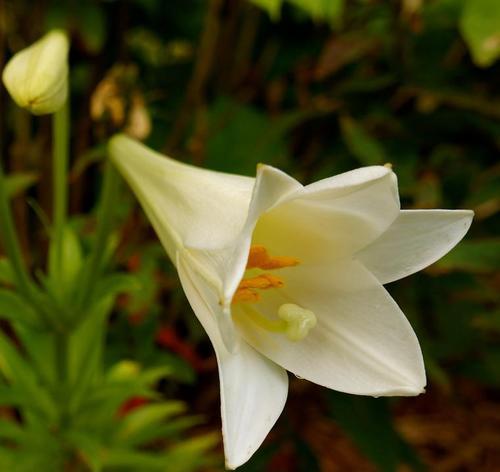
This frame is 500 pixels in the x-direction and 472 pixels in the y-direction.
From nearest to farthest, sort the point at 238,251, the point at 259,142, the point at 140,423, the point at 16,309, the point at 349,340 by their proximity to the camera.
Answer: the point at 238,251 < the point at 349,340 < the point at 16,309 < the point at 140,423 < the point at 259,142

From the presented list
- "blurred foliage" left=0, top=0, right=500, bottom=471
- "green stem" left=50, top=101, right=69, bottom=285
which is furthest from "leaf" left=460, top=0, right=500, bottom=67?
"green stem" left=50, top=101, right=69, bottom=285

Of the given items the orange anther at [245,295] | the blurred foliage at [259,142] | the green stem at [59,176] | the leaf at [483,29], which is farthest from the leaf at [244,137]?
the orange anther at [245,295]

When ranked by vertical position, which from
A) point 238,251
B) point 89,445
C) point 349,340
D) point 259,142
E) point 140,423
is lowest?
point 140,423

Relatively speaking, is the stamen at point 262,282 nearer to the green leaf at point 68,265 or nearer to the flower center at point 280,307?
the flower center at point 280,307

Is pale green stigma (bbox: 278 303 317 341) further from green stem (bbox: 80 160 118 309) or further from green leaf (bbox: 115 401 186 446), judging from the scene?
green leaf (bbox: 115 401 186 446)

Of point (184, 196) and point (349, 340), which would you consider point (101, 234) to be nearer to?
point (184, 196)

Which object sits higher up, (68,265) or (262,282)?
(262,282)

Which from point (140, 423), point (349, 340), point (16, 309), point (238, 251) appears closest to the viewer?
point (238, 251)

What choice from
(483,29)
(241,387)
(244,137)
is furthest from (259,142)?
(241,387)
